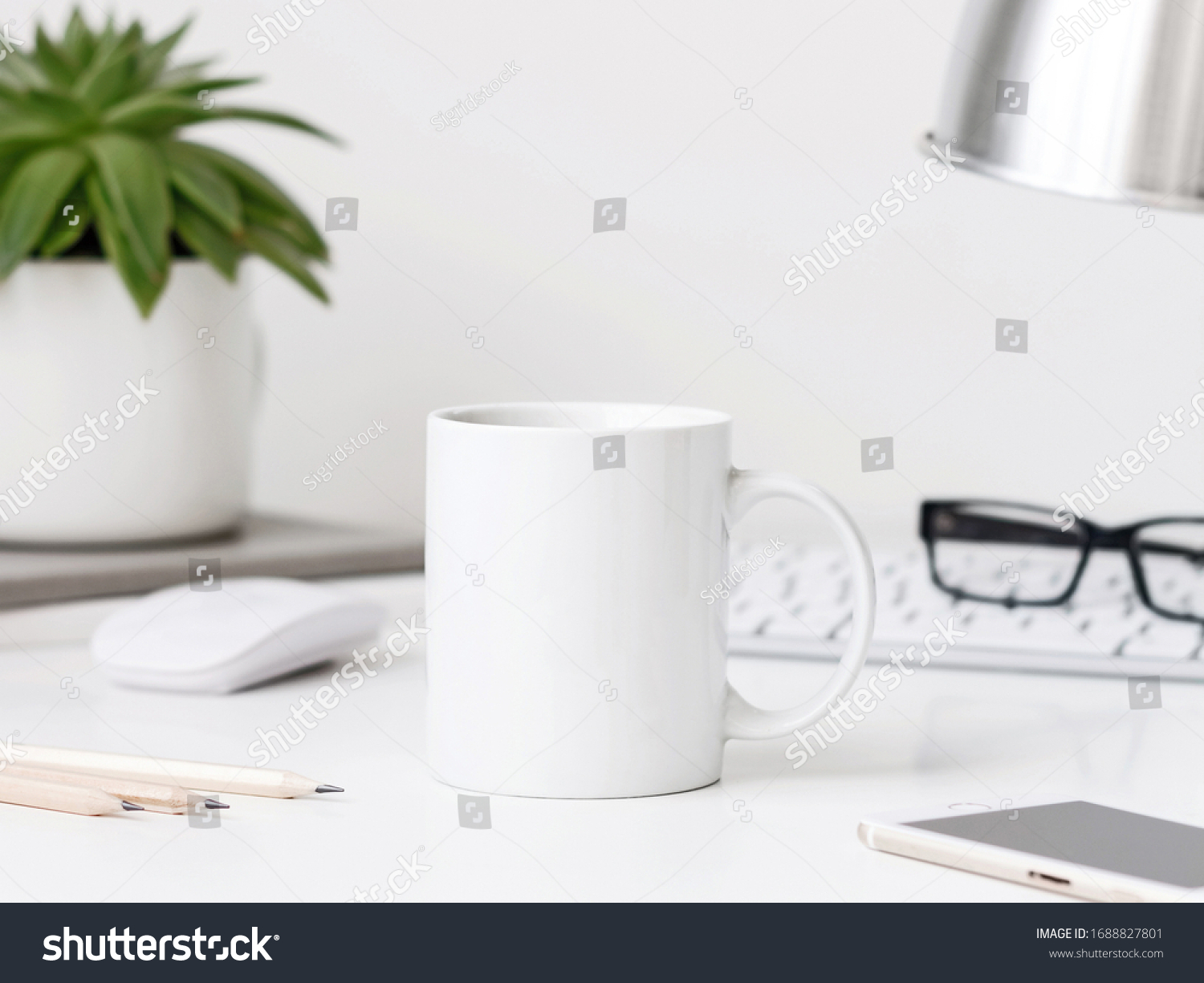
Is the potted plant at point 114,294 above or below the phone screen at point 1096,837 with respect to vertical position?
above

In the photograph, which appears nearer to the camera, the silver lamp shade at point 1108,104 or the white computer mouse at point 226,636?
the silver lamp shade at point 1108,104

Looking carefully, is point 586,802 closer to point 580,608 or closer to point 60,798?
point 580,608

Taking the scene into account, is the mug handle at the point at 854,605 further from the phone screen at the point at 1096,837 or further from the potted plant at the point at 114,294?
the potted plant at the point at 114,294

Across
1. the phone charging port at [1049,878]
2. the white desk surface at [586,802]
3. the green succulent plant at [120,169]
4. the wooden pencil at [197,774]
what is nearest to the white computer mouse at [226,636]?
the white desk surface at [586,802]

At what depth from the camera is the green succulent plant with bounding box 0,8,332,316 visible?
0.79 meters

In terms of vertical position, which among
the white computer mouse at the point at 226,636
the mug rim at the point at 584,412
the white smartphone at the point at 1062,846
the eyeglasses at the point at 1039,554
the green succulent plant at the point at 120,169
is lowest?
the white smartphone at the point at 1062,846

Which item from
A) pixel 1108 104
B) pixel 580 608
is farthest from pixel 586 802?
pixel 1108 104

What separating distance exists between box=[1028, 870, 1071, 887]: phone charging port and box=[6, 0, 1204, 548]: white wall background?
64 cm

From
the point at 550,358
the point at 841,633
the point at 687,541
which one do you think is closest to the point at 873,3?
the point at 550,358

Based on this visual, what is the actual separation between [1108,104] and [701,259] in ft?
2.13

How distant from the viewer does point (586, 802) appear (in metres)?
0.46

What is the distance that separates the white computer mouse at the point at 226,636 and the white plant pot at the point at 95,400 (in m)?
0.18

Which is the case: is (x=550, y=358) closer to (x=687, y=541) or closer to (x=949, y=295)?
(x=949, y=295)

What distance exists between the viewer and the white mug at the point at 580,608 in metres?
0.45
